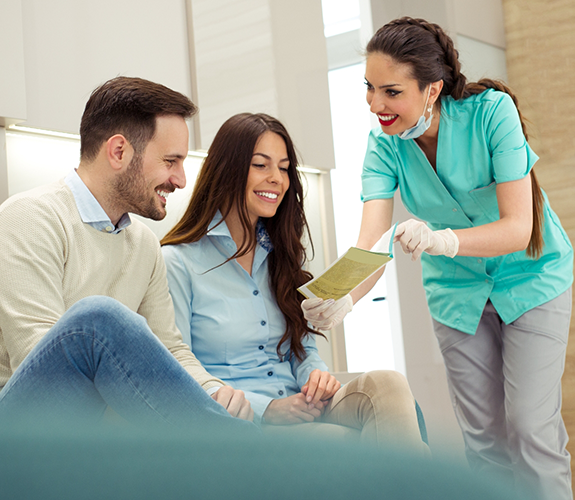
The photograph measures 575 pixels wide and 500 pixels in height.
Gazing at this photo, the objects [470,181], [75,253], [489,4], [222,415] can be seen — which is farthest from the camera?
A: [489,4]

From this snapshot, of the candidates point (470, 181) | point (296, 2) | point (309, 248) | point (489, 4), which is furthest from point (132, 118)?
point (489, 4)

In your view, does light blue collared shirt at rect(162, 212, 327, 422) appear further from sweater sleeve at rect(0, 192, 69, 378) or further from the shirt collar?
sweater sleeve at rect(0, 192, 69, 378)

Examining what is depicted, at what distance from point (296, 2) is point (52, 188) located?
1.50 metres

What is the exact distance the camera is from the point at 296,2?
7.70ft

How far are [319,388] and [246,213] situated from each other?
0.45 metres

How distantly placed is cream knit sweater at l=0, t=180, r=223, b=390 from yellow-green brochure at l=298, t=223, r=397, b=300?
265 mm

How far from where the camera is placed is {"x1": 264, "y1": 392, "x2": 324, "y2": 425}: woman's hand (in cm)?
121

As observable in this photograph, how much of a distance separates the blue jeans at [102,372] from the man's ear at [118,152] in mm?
570

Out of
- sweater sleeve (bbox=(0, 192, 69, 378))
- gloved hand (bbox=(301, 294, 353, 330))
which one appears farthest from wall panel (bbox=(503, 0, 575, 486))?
sweater sleeve (bbox=(0, 192, 69, 378))

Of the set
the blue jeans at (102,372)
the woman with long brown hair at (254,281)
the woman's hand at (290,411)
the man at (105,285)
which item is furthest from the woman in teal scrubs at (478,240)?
the blue jeans at (102,372)

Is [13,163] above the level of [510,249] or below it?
above

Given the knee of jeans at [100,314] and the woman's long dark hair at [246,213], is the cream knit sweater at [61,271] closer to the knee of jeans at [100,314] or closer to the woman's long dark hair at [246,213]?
the woman's long dark hair at [246,213]

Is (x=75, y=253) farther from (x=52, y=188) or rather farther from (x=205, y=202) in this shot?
(x=205, y=202)

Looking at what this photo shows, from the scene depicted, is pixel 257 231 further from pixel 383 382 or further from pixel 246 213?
pixel 383 382
